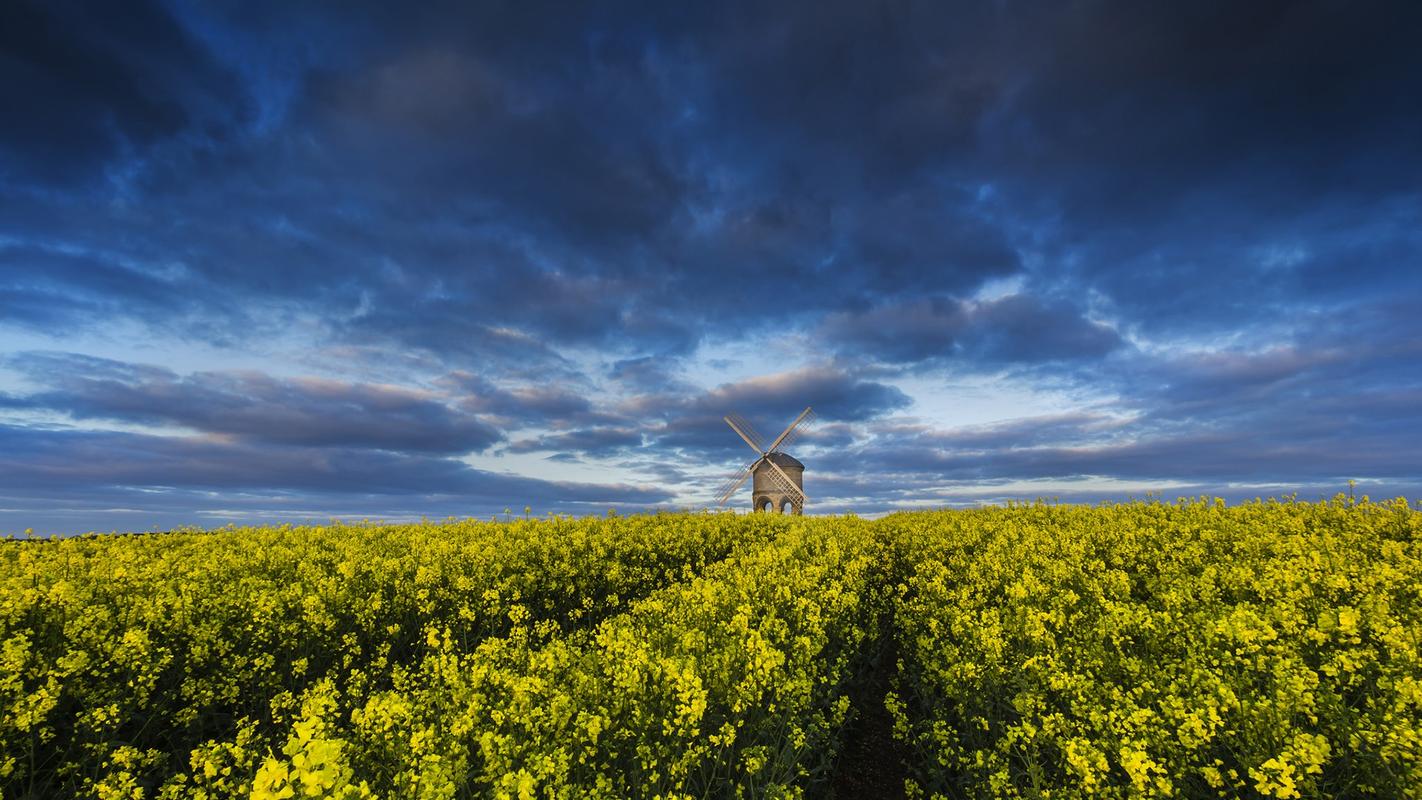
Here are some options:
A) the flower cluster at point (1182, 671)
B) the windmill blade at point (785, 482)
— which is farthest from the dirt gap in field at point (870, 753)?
the windmill blade at point (785, 482)

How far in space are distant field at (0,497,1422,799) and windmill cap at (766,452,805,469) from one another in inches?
1840

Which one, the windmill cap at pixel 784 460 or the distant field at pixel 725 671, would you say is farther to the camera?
the windmill cap at pixel 784 460

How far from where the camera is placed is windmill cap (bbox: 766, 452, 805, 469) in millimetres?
62375

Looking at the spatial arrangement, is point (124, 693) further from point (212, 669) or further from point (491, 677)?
point (491, 677)

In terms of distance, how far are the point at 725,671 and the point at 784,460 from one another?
57260 mm

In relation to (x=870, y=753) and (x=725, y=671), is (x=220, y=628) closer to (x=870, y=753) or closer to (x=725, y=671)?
(x=725, y=671)

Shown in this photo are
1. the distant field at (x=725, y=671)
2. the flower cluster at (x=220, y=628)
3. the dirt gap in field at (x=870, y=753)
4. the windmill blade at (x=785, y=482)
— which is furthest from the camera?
the windmill blade at (x=785, y=482)

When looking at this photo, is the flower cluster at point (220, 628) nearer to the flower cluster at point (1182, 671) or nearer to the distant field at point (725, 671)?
the distant field at point (725, 671)

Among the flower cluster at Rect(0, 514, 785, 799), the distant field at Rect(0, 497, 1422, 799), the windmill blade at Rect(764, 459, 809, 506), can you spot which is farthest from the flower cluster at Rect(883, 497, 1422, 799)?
the windmill blade at Rect(764, 459, 809, 506)

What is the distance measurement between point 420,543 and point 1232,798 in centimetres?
1514

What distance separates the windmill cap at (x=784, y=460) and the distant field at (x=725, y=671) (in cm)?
4673

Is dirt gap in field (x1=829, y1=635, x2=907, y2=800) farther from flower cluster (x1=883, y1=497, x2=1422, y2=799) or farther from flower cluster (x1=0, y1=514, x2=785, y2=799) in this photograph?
flower cluster (x1=0, y1=514, x2=785, y2=799)

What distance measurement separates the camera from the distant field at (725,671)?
532 cm

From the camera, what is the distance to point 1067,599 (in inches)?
358
